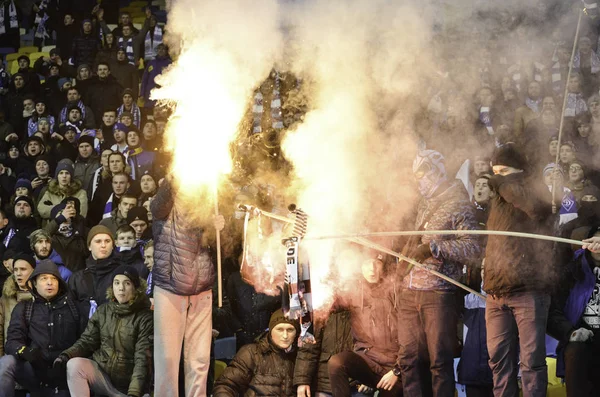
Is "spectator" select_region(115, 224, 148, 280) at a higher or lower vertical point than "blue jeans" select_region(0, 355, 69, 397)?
higher

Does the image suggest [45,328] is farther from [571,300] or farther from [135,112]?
[135,112]

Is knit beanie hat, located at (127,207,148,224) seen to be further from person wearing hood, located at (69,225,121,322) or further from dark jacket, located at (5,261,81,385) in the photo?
dark jacket, located at (5,261,81,385)

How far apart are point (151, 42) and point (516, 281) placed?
9564 millimetres

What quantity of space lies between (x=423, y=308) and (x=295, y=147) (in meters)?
1.74

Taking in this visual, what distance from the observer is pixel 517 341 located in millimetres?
6148

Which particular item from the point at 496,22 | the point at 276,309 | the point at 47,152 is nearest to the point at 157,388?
the point at 276,309

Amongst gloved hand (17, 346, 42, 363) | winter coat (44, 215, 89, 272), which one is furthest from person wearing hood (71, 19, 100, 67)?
gloved hand (17, 346, 42, 363)

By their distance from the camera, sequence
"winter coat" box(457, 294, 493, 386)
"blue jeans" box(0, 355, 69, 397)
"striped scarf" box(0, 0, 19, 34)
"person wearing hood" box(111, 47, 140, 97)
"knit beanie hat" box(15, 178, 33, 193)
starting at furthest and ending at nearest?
"striped scarf" box(0, 0, 19, 34), "person wearing hood" box(111, 47, 140, 97), "knit beanie hat" box(15, 178, 33, 193), "blue jeans" box(0, 355, 69, 397), "winter coat" box(457, 294, 493, 386)

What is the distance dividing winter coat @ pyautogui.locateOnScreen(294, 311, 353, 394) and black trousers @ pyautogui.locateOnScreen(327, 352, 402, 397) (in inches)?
5.5

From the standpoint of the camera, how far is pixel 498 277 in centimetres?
615

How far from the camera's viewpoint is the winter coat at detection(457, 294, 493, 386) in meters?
6.68

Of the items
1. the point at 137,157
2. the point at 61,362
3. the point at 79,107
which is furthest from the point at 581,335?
the point at 79,107

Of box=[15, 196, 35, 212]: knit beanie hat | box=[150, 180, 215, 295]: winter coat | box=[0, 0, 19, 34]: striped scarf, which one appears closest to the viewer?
box=[150, 180, 215, 295]: winter coat

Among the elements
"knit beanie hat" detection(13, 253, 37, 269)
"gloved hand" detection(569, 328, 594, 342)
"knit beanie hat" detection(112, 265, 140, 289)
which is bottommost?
"gloved hand" detection(569, 328, 594, 342)
